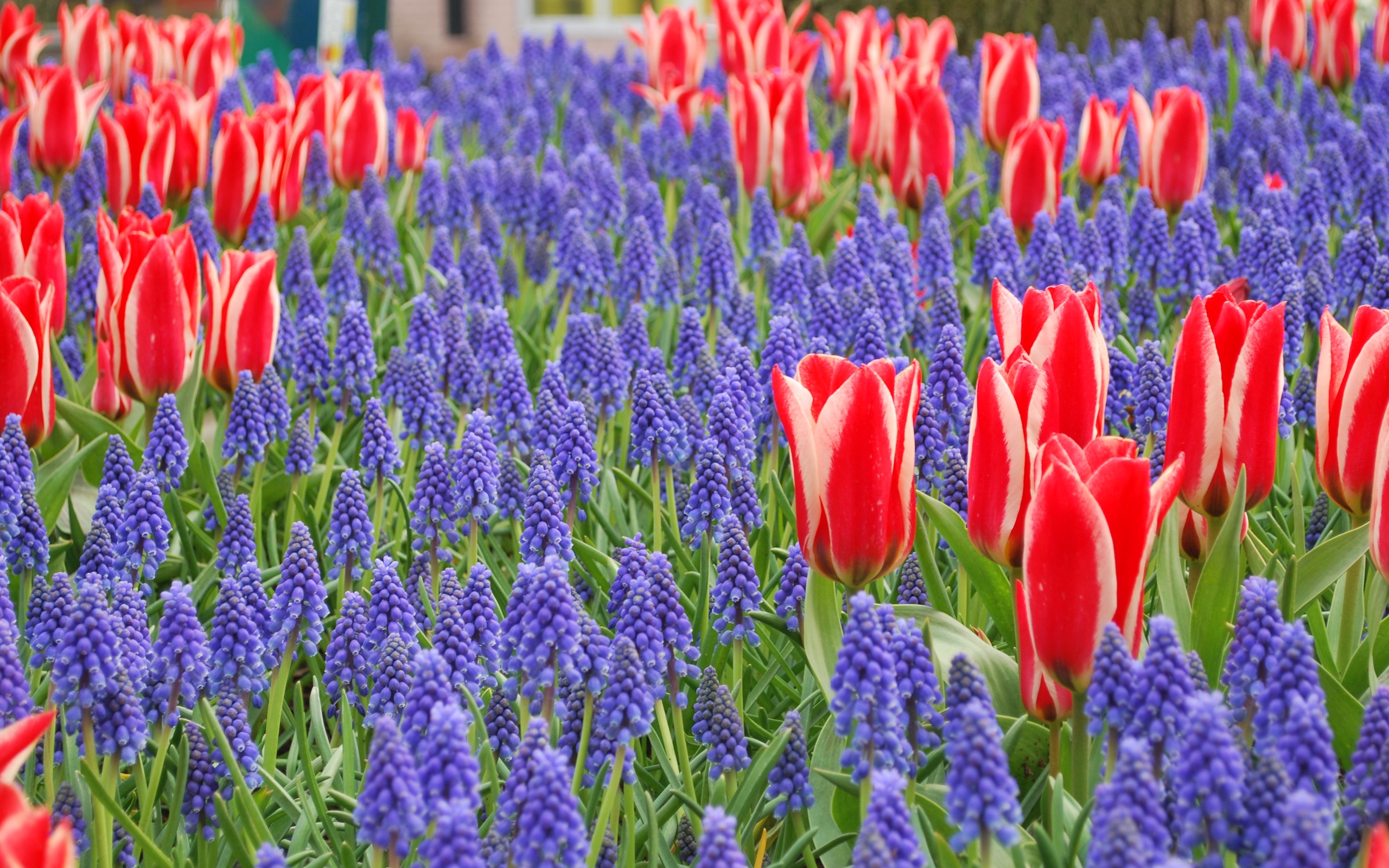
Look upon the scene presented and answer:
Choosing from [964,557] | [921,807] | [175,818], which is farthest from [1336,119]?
[175,818]

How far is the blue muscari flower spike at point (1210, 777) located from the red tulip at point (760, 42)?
4.91 meters

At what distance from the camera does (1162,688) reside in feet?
4.14

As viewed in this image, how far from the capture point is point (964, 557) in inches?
73.5

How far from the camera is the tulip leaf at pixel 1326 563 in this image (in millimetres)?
1793

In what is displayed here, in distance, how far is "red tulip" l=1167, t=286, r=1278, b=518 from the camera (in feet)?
5.61

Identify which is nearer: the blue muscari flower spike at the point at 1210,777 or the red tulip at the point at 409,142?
the blue muscari flower spike at the point at 1210,777

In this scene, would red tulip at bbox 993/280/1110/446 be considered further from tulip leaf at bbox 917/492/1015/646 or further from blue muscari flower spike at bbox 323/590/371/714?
blue muscari flower spike at bbox 323/590/371/714

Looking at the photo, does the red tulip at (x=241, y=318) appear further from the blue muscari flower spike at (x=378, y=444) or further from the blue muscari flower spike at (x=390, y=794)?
the blue muscari flower spike at (x=390, y=794)

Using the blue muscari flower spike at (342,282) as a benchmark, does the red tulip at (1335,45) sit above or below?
above

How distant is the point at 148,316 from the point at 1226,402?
6.18 feet

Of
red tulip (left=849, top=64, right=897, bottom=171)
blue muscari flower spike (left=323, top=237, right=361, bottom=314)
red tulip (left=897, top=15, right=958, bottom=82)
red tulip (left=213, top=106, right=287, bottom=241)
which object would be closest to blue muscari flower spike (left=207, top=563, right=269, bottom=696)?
blue muscari flower spike (left=323, top=237, right=361, bottom=314)

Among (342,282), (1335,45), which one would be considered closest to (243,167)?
(342,282)

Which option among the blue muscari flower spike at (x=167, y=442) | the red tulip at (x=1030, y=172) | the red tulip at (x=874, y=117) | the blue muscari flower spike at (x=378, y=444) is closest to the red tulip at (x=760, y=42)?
the red tulip at (x=874, y=117)

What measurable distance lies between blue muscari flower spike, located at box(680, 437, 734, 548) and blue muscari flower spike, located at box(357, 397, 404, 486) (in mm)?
591
